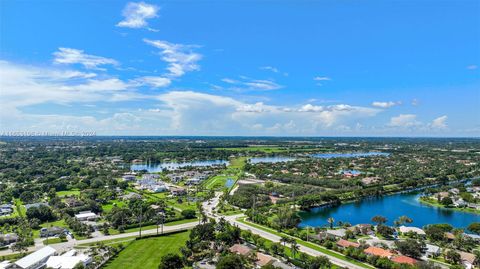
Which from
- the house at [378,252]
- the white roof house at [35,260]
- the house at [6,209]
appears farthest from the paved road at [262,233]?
the house at [6,209]

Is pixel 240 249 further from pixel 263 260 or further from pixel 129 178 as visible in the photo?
pixel 129 178

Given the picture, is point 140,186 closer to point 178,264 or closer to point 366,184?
point 178,264

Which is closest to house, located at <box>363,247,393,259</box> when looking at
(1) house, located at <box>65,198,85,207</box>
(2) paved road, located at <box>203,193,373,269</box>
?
(2) paved road, located at <box>203,193,373,269</box>

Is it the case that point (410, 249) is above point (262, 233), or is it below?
above

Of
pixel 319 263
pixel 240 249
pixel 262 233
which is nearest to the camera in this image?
pixel 319 263

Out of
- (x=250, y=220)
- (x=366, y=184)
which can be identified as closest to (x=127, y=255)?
(x=250, y=220)

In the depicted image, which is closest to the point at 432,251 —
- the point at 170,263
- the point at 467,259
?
the point at 467,259

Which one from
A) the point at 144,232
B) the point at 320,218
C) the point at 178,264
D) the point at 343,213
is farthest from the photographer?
the point at 343,213
